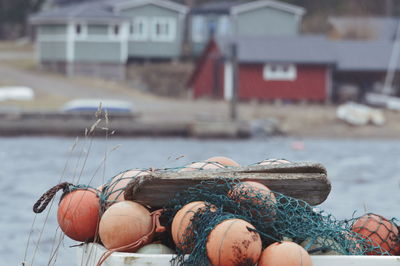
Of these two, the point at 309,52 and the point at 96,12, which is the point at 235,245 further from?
the point at 96,12

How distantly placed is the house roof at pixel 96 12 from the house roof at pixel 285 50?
7.36 metres

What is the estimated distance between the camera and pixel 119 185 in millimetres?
6391

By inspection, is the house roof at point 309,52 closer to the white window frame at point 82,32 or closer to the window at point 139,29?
the window at point 139,29

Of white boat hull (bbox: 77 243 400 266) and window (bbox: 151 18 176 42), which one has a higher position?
white boat hull (bbox: 77 243 400 266)

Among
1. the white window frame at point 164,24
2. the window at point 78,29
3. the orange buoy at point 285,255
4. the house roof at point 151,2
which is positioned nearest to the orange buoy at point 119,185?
the orange buoy at point 285,255

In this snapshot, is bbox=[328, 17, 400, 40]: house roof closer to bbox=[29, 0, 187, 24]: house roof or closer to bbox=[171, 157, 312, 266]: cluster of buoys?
bbox=[29, 0, 187, 24]: house roof

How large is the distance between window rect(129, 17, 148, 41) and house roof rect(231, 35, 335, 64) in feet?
22.9

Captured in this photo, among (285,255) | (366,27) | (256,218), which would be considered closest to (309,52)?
(366,27)

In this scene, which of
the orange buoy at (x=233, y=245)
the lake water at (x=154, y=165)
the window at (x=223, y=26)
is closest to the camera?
the orange buoy at (x=233, y=245)

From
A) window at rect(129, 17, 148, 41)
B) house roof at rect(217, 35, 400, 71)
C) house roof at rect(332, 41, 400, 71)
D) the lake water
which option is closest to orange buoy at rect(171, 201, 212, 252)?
the lake water

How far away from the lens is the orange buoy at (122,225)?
5.95m

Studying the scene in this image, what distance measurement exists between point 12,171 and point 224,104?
68.6 ft

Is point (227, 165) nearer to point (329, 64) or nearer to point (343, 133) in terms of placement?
point (343, 133)

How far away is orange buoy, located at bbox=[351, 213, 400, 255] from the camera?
676cm
